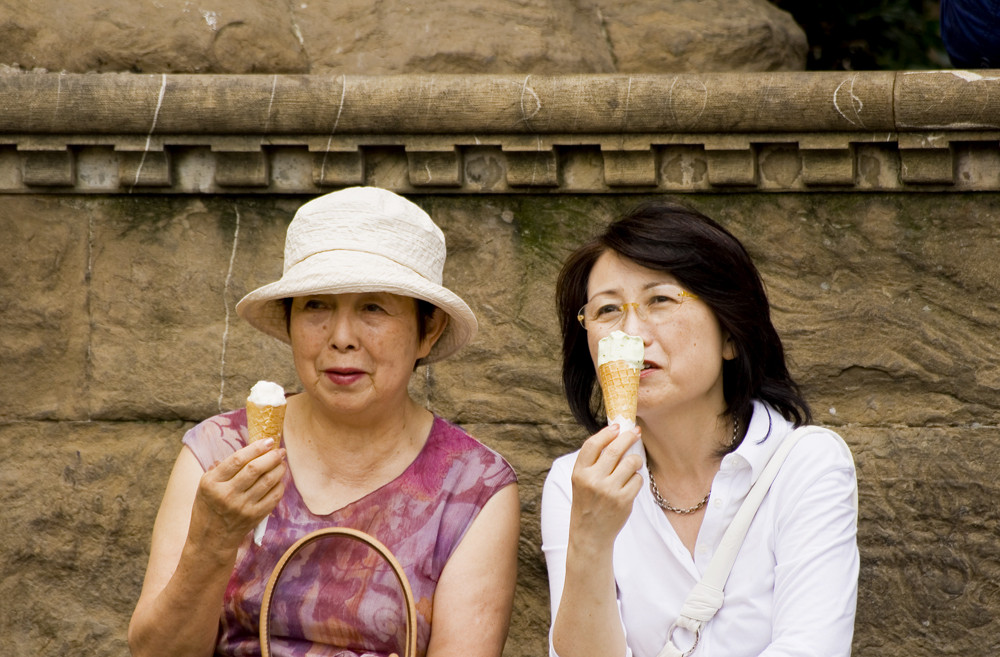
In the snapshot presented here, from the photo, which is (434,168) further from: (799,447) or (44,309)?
(799,447)

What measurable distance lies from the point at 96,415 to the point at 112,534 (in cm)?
38

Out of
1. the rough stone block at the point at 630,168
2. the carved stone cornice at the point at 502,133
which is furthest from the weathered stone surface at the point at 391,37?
the rough stone block at the point at 630,168

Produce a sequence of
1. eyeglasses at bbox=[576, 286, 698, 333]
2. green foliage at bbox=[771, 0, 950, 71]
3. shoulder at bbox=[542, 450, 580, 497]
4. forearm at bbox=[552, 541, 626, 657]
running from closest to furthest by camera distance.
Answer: forearm at bbox=[552, 541, 626, 657]
eyeglasses at bbox=[576, 286, 698, 333]
shoulder at bbox=[542, 450, 580, 497]
green foliage at bbox=[771, 0, 950, 71]

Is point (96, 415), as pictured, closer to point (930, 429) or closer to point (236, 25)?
point (236, 25)

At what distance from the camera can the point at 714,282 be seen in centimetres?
317

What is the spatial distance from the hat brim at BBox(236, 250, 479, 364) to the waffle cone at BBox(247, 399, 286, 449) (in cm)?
34

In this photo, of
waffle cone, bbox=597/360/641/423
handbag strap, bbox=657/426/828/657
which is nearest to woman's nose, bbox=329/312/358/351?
waffle cone, bbox=597/360/641/423

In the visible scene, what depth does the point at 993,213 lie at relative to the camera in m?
3.81

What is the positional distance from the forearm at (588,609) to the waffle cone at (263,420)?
0.74 m

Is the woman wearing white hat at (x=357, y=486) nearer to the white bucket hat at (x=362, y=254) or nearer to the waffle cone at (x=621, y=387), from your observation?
the white bucket hat at (x=362, y=254)

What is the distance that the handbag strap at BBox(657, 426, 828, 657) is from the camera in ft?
9.81

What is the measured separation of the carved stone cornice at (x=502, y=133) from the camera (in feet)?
12.4

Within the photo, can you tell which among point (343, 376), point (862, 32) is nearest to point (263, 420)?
point (343, 376)

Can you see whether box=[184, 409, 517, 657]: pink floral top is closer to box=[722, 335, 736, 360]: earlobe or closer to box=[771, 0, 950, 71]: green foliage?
box=[722, 335, 736, 360]: earlobe
